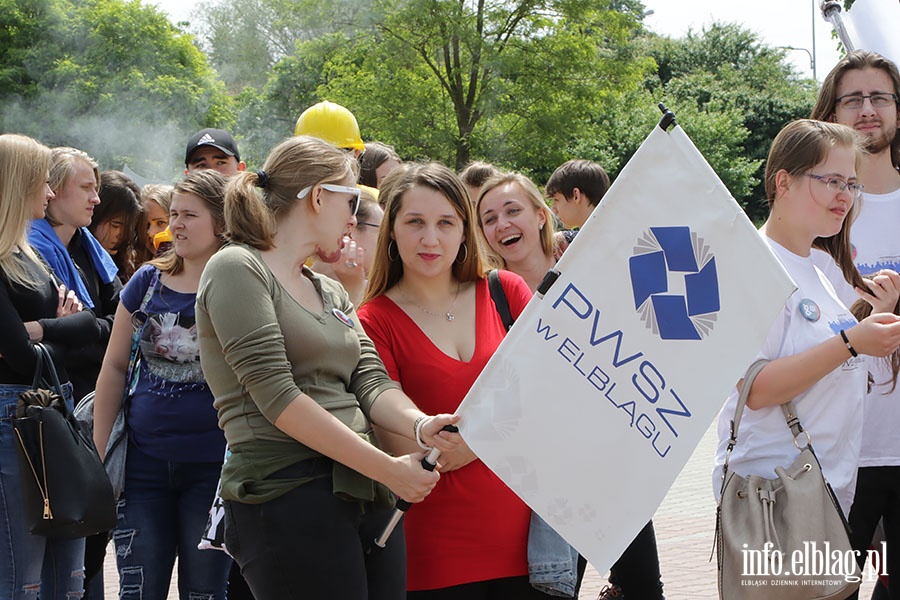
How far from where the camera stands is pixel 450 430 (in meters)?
2.67

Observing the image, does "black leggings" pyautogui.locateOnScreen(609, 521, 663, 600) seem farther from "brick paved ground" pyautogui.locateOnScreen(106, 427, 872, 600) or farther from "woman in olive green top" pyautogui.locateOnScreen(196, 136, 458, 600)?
"woman in olive green top" pyautogui.locateOnScreen(196, 136, 458, 600)

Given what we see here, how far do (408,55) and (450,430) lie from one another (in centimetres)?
2254

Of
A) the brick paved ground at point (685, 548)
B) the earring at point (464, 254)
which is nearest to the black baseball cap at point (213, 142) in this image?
the earring at point (464, 254)

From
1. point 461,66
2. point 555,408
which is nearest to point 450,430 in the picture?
point 555,408

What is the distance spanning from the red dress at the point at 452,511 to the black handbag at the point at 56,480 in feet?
4.09

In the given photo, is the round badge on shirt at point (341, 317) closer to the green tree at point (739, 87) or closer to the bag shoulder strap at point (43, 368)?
the bag shoulder strap at point (43, 368)

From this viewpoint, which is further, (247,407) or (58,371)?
(58,371)

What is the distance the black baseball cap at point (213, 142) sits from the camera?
4.98 m

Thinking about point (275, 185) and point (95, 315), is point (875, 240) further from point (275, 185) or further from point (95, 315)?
point (95, 315)

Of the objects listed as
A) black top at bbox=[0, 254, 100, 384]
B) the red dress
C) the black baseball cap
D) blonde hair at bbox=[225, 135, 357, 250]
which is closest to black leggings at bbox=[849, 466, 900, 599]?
the red dress

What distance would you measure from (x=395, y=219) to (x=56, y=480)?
159 cm

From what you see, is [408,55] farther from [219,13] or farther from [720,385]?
[219,13]

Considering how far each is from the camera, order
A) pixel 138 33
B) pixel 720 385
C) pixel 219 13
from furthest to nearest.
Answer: pixel 219 13 < pixel 138 33 < pixel 720 385

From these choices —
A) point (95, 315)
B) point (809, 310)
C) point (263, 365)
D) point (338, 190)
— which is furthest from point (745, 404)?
point (95, 315)
